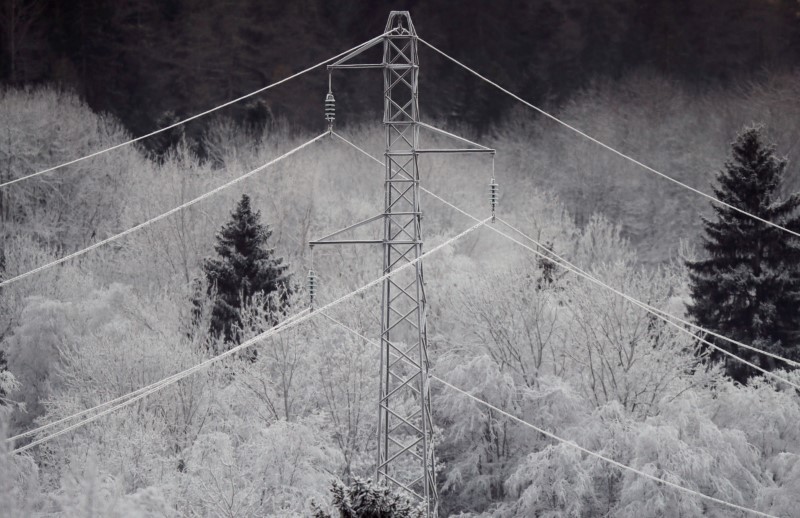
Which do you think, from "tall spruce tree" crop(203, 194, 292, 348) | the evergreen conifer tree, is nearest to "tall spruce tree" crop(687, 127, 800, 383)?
"tall spruce tree" crop(203, 194, 292, 348)

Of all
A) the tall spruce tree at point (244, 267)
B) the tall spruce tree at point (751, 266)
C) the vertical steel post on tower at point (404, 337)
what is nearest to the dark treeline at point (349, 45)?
the vertical steel post on tower at point (404, 337)

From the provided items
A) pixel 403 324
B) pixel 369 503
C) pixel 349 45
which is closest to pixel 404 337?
pixel 403 324

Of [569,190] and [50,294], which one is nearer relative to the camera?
[50,294]

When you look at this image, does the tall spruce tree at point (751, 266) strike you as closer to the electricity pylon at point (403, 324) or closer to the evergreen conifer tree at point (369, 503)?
the electricity pylon at point (403, 324)

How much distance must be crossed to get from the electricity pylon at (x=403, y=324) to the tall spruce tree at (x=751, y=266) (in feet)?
31.6

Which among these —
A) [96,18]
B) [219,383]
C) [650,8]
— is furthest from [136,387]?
[650,8]

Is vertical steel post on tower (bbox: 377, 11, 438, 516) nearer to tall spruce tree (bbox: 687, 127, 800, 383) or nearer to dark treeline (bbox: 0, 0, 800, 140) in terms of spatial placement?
tall spruce tree (bbox: 687, 127, 800, 383)

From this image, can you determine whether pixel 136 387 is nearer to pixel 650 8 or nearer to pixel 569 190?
pixel 569 190

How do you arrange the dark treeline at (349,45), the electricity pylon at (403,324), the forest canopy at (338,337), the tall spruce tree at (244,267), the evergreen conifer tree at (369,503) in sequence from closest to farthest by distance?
1. the evergreen conifer tree at (369,503)
2. the electricity pylon at (403,324)
3. the forest canopy at (338,337)
4. the tall spruce tree at (244,267)
5. the dark treeline at (349,45)

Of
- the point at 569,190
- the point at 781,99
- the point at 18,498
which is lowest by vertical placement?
the point at 569,190

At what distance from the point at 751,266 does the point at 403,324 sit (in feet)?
37.4

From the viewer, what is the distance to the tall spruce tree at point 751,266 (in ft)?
126

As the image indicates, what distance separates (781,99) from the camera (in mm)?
72188

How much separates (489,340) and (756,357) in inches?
317
